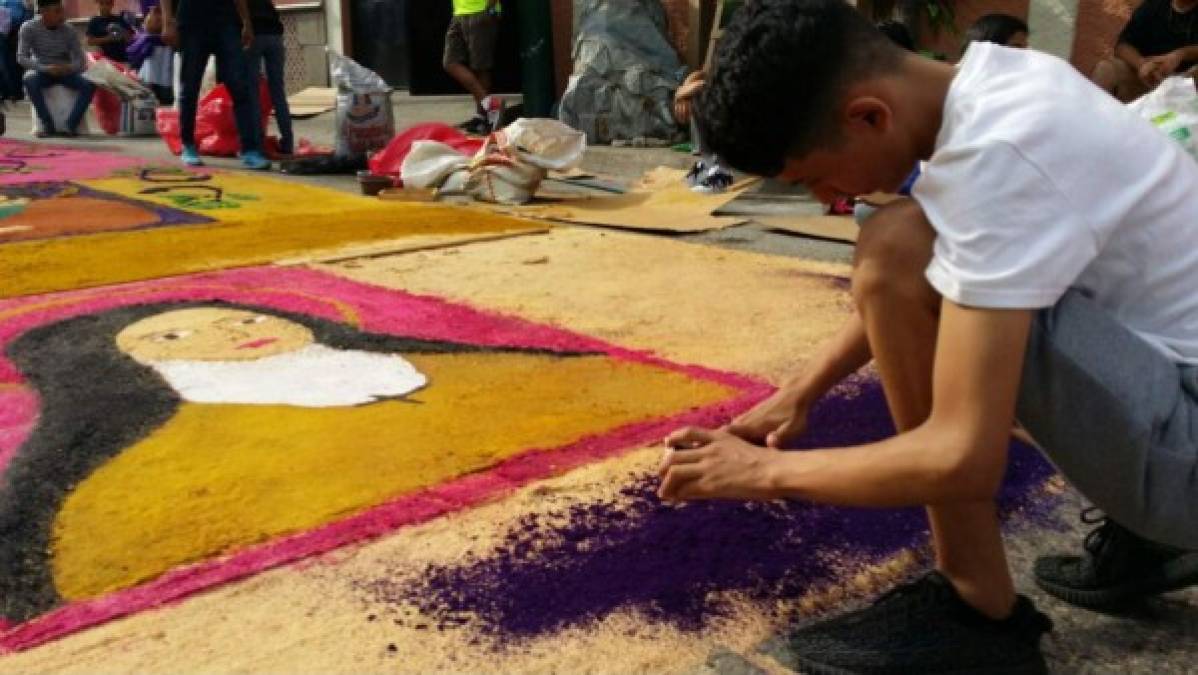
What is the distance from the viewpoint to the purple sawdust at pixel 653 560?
1540 mm

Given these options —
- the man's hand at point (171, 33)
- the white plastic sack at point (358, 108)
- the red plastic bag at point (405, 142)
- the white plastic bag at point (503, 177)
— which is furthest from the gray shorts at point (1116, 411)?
the man's hand at point (171, 33)

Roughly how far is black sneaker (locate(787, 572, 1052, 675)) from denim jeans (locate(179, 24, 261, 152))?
6.12 meters

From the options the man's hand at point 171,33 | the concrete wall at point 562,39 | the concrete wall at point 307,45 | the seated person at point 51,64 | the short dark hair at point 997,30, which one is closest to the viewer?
the short dark hair at point 997,30

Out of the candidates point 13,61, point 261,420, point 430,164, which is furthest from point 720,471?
point 13,61

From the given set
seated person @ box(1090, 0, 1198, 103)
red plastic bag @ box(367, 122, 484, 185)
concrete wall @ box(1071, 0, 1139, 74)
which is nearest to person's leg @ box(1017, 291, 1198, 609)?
seated person @ box(1090, 0, 1198, 103)

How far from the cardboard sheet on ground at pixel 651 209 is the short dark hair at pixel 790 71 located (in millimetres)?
3180

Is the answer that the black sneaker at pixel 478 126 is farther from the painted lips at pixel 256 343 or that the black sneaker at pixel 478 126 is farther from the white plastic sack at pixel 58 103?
the painted lips at pixel 256 343

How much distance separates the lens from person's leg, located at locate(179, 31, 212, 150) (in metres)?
6.60

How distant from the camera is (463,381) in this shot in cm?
247

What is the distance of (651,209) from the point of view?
4996 millimetres

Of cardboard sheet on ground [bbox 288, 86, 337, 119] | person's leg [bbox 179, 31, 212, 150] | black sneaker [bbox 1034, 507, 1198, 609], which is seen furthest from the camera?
cardboard sheet on ground [bbox 288, 86, 337, 119]

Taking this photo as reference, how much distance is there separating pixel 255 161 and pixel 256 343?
437 centimetres

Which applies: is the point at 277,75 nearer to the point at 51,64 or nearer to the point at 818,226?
the point at 51,64

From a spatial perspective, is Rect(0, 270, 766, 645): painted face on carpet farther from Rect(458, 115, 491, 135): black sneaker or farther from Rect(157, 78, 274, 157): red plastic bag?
Rect(458, 115, 491, 135): black sneaker
